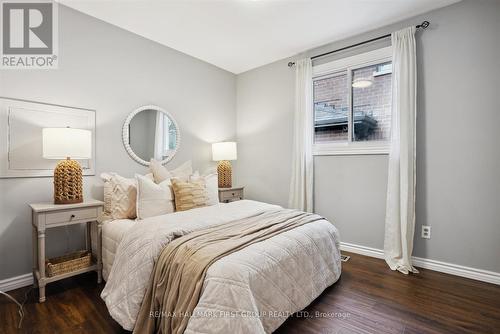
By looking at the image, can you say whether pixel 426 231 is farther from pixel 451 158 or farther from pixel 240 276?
pixel 240 276

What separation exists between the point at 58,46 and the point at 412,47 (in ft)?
11.8

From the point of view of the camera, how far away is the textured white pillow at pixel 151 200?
7.59ft

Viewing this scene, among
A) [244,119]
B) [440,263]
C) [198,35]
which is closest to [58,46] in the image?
[198,35]

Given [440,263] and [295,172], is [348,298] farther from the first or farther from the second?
[295,172]

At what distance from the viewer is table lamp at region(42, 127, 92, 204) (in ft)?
6.69

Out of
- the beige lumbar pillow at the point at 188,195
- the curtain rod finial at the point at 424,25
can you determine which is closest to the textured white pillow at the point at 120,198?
the beige lumbar pillow at the point at 188,195

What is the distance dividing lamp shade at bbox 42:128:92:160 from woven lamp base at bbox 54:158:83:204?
5.4 inches

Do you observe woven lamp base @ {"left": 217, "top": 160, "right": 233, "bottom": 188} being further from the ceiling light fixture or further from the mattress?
the ceiling light fixture

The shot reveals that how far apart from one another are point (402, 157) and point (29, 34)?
388cm

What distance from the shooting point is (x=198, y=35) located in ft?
9.89

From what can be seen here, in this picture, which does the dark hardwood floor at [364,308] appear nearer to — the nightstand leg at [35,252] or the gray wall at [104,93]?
the nightstand leg at [35,252]

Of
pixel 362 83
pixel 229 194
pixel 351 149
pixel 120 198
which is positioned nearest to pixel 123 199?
pixel 120 198

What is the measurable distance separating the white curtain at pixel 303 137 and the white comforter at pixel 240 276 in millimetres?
1162

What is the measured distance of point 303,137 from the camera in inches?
132
